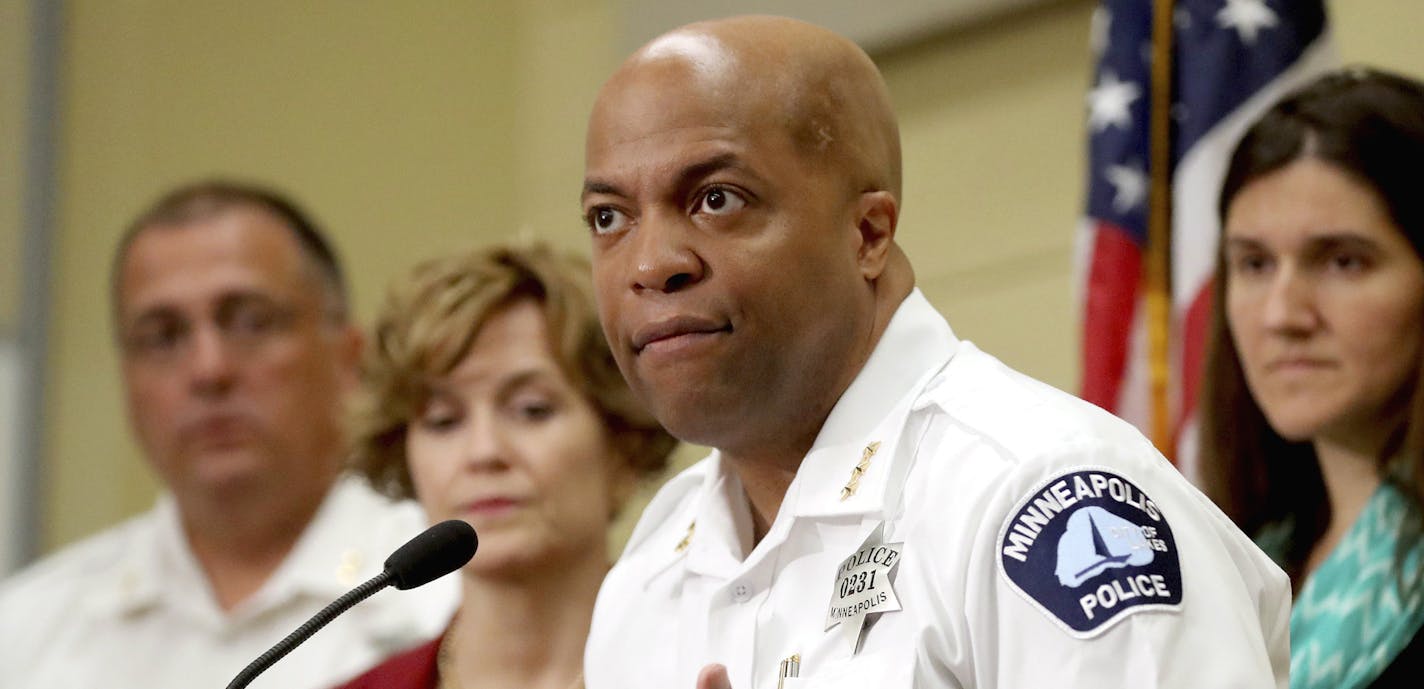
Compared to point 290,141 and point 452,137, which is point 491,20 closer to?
point 452,137

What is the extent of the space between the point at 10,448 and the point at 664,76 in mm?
3917

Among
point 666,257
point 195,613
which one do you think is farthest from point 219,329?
point 666,257

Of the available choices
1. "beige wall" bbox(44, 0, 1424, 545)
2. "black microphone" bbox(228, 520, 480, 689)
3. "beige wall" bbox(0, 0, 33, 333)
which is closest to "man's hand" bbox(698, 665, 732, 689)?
"black microphone" bbox(228, 520, 480, 689)

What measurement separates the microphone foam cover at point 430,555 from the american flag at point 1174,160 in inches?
61.6

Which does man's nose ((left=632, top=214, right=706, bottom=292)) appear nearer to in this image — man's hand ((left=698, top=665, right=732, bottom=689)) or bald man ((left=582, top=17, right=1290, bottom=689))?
bald man ((left=582, top=17, right=1290, bottom=689))

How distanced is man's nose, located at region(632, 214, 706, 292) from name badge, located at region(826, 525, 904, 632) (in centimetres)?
29

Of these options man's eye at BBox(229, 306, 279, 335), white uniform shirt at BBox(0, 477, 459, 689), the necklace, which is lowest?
white uniform shirt at BBox(0, 477, 459, 689)

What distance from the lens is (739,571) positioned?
70.2 inches

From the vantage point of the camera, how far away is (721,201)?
5.49 feet

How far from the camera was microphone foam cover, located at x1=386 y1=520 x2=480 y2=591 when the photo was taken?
175 centimetres

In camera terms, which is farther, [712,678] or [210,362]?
[210,362]

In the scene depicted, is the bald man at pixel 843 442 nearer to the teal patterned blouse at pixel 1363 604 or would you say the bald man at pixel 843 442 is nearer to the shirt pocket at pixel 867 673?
the shirt pocket at pixel 867 673

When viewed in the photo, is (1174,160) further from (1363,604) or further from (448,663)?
(448,663)

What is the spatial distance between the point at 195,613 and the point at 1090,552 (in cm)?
251
